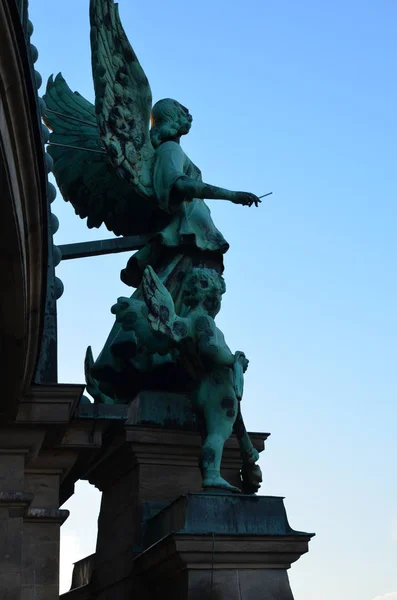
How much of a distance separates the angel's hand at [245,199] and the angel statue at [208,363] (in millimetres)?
1167

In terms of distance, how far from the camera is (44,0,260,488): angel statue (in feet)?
39.3

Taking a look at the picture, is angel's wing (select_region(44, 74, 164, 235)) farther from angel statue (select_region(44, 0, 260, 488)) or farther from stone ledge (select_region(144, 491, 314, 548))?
stone ledge (select_region(144, 491, 314, 548))

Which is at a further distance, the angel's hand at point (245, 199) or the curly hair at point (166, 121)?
the curly hair at point (166, 121)

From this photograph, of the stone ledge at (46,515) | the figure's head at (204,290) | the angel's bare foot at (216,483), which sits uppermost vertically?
the figure's head at (204,290)

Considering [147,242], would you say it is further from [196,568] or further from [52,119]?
[196,568]

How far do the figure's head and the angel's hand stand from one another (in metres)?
0.92

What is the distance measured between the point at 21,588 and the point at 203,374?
2.75 meters

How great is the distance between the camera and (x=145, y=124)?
13.2 metres

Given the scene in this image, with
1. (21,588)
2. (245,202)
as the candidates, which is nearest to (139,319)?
(245,202)

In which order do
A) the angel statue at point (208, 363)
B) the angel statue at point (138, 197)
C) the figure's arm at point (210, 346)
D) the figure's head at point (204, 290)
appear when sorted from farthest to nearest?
the angel statue at point (138, 197) → the figure's head at point (204, 290) → the figure's arm at point (210, 346) → the angel statue at point (208, 363)

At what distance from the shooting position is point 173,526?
10.4 meters

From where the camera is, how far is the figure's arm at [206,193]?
12.2m

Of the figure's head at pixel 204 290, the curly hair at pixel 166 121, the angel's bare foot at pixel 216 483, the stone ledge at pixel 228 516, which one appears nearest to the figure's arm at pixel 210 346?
the figure's head at pixel 204 290

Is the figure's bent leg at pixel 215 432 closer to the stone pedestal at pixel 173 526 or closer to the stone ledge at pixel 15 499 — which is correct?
the stone pedestal at pixel 173 526
